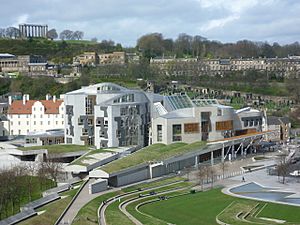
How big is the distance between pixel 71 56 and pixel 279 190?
9011 cm

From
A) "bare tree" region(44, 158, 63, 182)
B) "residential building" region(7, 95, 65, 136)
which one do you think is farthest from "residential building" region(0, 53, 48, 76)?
"bare tree" region(44, 158, 63, 182)

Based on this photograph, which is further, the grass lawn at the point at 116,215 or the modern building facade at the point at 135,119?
the modern building facade at the point at 135,119

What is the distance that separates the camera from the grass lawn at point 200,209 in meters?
34.4

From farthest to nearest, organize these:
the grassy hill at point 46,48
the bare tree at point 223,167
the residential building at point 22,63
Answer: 1. the grassy hill at point 46,48
2. the residential building at point 22,63
3. the bare tree at point 223,167

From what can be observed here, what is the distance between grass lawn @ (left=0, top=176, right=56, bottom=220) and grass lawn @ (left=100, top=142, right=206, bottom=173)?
4.21 meters

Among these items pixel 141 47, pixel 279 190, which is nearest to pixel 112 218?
pixel 279 190

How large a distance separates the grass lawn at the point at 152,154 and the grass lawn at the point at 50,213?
6396mm

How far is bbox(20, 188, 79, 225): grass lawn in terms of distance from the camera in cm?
3123

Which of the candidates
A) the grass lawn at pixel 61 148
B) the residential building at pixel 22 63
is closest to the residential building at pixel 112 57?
the residential building at pixel 22 63

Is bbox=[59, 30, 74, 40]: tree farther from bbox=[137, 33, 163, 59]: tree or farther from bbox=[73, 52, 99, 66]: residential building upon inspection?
bbox=[73, 52, 99, 66]: residential building

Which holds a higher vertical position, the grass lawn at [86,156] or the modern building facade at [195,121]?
the modern building facade at [195,121]

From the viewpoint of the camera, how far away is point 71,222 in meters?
31.5

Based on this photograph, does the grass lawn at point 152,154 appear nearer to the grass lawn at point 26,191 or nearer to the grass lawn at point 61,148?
the grass lawn at point 26,191

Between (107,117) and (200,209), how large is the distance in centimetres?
2024
